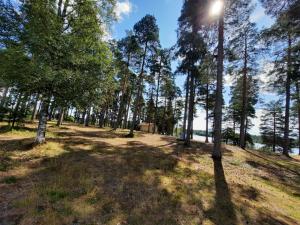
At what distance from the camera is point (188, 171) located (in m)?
9.32

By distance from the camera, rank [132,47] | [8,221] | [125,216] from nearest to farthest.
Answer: [8,221]
[125,216]
[132,47]

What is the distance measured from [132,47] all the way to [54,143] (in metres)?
13.2

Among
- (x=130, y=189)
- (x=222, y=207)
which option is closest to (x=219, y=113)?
(x=222, y=207)

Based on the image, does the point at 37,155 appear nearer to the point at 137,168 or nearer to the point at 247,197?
the point at 137,168

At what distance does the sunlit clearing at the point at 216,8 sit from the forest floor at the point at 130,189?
904 cm

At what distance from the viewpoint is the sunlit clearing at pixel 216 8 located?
39.5ft

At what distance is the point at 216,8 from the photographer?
12359 millimetres

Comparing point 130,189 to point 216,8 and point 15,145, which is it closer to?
point 15,145

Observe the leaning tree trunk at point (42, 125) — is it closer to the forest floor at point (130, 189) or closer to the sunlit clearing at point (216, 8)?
the forest floor at point (130, 189)

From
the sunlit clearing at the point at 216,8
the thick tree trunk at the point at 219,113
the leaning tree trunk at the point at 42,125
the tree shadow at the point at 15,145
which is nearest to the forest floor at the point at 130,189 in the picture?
the tree shadow at the point at 15,145

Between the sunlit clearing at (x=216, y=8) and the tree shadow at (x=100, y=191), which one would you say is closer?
the tree shadow at (x=100, y=191)

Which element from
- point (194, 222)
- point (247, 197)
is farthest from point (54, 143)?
point (247, 197)

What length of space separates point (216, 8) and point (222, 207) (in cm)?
1133

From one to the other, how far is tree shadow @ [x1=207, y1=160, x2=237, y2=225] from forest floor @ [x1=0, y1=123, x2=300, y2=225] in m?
0.03
